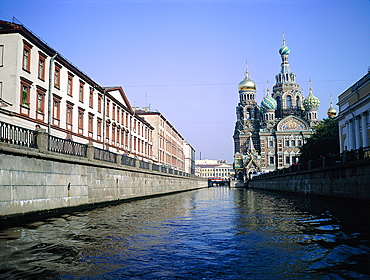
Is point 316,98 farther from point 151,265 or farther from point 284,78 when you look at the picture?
point 151,265

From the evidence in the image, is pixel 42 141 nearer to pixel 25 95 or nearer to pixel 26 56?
pixel 25 95

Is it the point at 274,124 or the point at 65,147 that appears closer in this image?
the point at 65,147

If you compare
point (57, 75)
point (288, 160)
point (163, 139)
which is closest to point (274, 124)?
point (288, 160)

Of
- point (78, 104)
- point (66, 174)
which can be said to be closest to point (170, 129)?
point (78, 104)

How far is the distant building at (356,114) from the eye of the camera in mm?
38656

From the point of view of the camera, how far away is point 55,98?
105 ft

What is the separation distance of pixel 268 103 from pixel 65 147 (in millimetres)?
121680

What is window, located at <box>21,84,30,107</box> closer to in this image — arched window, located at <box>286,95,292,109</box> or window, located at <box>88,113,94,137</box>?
window, located at <box>88,113,94,137</box>

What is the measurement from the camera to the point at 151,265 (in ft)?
25.6

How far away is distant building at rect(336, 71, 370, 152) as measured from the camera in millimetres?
38656

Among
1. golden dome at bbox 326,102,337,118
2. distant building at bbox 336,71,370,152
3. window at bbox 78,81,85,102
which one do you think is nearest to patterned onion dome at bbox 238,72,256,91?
golden dome at bbox 326,102,337,118

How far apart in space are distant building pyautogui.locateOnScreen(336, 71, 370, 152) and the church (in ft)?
239

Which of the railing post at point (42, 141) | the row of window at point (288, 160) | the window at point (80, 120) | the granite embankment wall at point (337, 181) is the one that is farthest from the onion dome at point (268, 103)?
the railing post at point (42, 141)

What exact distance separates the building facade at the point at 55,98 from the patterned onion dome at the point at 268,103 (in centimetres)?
8777
